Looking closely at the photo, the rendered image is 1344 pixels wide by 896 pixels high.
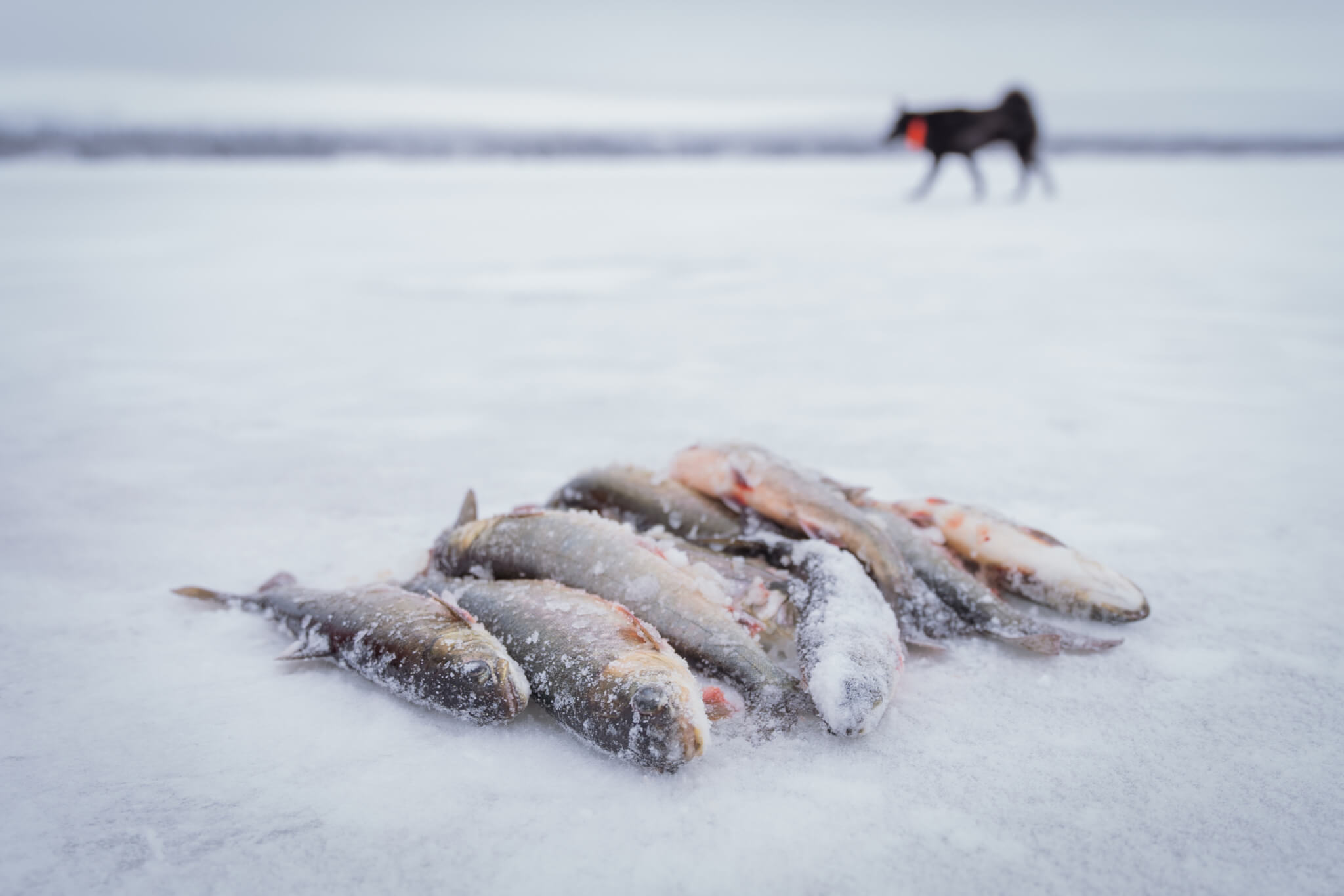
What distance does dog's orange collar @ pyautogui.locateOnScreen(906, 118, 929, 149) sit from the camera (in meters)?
15.1

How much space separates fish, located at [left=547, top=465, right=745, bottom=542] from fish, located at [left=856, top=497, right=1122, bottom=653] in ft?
1.78

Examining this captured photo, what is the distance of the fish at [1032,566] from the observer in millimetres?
2641

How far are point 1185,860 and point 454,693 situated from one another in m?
1.68

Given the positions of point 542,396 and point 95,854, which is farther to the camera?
point 542,396

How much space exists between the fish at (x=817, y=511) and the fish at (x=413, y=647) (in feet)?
3.50

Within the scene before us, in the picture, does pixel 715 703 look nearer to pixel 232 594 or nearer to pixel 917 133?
pixel 232 594

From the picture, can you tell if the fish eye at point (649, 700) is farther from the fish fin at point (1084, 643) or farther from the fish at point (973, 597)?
the fish fin at point (1084, 643)

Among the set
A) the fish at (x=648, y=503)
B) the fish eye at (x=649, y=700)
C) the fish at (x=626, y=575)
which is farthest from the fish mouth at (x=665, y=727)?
the fish at (x=648, y=503)

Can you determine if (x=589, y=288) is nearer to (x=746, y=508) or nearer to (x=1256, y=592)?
(x=746, y=508)

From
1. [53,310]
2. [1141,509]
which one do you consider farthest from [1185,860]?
[53,310]

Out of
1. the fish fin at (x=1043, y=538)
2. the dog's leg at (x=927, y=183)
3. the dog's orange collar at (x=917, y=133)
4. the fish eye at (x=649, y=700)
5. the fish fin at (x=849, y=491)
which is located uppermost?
the dog's orange collar at (x=917, y=133)

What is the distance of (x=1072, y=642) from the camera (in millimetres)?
2451

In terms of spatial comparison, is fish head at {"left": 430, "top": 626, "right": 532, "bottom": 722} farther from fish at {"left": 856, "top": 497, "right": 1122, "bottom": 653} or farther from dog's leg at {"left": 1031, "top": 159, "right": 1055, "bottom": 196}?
dog's leg at {"left": 1031, "top": 159, "right": 1055, "bottom": 196}

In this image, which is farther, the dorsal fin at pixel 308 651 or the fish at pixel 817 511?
the fish at pixel 817 511
